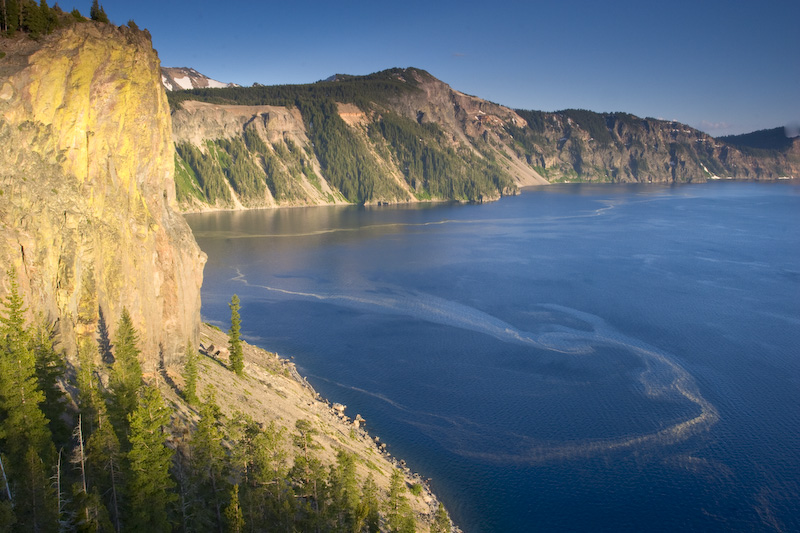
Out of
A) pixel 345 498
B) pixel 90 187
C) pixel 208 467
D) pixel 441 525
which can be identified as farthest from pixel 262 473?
pixel 90 187

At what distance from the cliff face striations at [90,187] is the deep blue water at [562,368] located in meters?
24.8

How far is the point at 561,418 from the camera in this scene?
57906mm

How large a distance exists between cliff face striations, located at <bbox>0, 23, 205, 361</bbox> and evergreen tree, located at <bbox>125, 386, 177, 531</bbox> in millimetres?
11843

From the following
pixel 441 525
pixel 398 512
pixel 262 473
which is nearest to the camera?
pixel 262 473

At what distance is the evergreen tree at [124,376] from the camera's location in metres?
35.3

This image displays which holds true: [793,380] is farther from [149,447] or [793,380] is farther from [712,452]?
[149,447]

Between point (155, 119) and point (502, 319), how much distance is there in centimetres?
5866

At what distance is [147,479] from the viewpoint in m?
30.2

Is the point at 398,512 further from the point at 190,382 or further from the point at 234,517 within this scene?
the point at 190,382

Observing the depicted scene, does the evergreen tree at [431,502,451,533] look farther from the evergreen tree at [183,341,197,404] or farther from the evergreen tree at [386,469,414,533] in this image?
the evergreen tree at [183,341,197,404]

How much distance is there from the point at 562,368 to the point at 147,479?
169 feet

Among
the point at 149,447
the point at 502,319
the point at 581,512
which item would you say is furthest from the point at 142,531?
the point at 502,319

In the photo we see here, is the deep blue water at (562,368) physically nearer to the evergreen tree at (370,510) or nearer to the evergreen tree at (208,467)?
the evergreen tree at (370,510)

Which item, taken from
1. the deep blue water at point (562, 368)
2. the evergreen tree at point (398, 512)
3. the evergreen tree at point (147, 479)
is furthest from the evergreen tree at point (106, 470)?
the deep blue water at point (562, 368)
